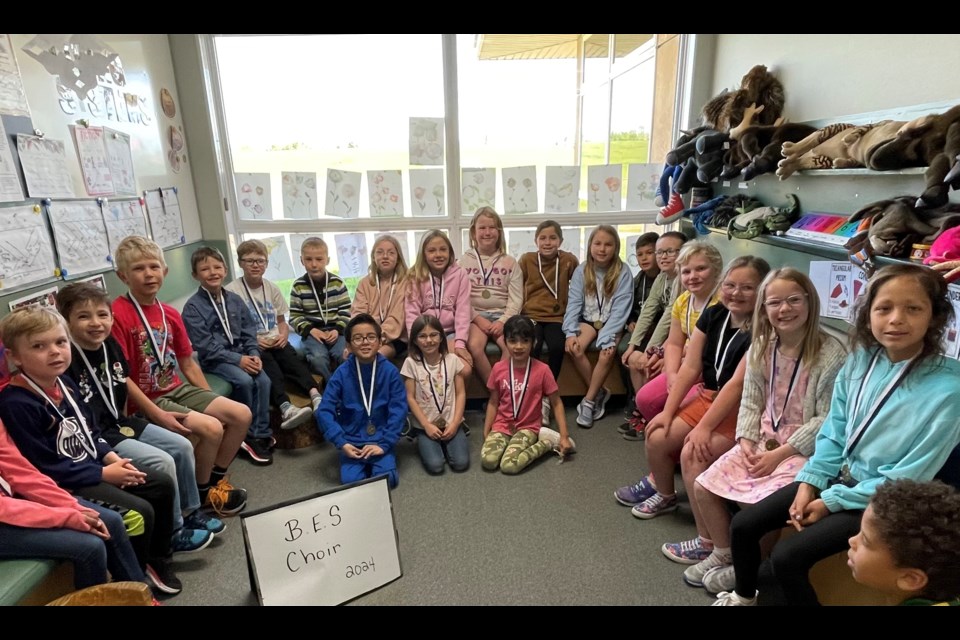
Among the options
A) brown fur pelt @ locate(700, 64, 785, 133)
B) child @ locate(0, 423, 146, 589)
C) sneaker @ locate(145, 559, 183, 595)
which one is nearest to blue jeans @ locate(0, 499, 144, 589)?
child @ locate(0, 423, 146, 589)

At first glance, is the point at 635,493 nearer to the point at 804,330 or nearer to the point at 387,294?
the point at 804,330

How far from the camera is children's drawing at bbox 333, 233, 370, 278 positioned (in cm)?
352

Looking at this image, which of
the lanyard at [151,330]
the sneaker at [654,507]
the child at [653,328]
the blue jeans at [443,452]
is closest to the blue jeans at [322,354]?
the blue jeans at [443,452]

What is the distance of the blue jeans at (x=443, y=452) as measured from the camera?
91.2 inches

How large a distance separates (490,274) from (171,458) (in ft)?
6.12

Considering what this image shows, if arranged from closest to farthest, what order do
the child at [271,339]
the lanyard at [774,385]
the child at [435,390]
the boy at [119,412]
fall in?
the lanyard at [774,385] < the boy at [119,412] < the child at [435,390] < the child at [271,339]

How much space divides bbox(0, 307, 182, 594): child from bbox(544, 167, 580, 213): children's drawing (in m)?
2.76

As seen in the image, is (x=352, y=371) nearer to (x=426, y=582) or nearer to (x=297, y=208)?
(x=426, y=582)

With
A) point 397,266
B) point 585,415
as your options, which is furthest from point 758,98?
point 397,266

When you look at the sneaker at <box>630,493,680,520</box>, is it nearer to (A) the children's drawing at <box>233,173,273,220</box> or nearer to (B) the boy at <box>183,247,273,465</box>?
(B) the boy at <box>183,247,273,465</box>

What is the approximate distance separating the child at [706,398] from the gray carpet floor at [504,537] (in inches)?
7.7

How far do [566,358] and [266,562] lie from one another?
188 centimetres

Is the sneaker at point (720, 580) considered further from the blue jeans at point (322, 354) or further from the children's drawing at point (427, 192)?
the children's drawing at point (427, 192)

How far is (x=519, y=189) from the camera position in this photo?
348 centimetres
